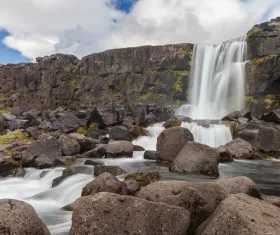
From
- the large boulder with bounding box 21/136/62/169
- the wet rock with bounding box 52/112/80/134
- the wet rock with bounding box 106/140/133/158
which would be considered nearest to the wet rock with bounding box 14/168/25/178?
the large boulder with bounding box 21/136/62/169

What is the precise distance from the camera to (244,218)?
217 inches

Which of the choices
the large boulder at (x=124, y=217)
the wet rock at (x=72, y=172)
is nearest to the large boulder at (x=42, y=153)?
the wet rock at (x=72, y=172)

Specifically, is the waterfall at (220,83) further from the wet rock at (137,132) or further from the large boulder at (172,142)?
the large boulder at (172,142)

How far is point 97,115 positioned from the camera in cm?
3406

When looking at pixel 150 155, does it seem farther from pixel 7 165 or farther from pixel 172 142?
pixel 7 165

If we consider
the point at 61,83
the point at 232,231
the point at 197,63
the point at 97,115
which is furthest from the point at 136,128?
the point at 61,83

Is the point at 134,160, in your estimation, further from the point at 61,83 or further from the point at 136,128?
the point at 61,83

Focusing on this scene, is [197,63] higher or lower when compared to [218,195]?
higher

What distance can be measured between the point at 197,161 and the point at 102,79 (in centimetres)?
5345

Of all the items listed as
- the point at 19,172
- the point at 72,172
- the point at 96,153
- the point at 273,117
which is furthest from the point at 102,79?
the point at 72,172

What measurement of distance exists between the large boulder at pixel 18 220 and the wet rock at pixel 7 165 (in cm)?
1149

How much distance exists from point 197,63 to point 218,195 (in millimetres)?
49598

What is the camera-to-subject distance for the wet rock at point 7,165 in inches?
691

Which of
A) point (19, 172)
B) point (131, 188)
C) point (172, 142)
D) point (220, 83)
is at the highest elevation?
point (220, 83)
